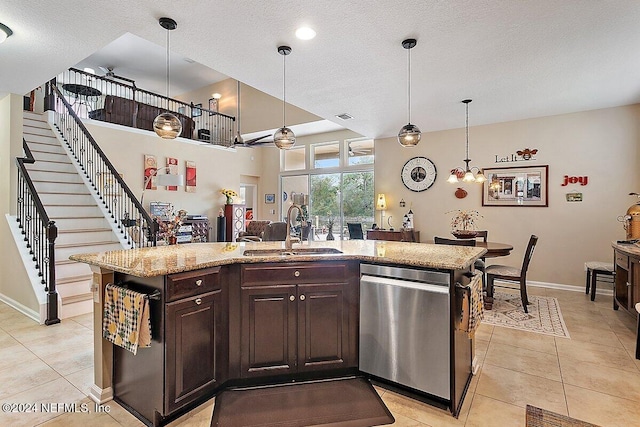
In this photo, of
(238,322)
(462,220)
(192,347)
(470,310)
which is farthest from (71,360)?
(462,220)

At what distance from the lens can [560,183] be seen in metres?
5.32

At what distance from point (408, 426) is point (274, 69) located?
344 cm

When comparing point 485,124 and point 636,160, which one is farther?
point 485,124

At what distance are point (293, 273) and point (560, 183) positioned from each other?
16.6 feet

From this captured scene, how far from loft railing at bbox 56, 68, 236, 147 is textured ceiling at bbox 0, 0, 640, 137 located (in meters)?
3.38

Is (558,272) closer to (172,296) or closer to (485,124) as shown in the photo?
(485,124)

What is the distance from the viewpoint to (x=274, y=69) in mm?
Answer: 3668

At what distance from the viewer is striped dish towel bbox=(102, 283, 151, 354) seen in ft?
6.17

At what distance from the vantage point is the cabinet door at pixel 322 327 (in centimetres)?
237

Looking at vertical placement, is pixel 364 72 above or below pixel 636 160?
above

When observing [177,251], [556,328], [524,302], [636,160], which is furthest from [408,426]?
[636,160]

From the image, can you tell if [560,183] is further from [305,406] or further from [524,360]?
[305,406]

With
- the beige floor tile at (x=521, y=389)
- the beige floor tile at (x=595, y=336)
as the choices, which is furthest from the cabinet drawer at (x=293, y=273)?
the beige floor tile at (x=595, y=336)

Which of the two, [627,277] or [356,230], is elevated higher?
[356,230]
